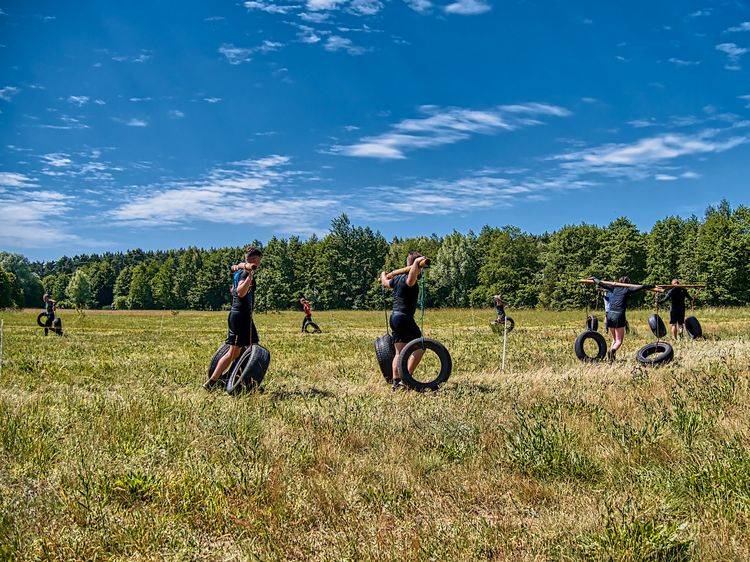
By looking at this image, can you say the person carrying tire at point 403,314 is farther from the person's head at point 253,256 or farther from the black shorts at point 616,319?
the black shorts at point 616,319

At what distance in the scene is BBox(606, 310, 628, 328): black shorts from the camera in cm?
1298

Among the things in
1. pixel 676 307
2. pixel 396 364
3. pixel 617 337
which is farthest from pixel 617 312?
pixel 676 307

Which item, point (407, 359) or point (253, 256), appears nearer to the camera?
point (253, 256)

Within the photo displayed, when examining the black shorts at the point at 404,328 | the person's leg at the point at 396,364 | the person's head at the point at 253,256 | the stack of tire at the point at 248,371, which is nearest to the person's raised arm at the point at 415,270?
the black shorts at the point at 404,328

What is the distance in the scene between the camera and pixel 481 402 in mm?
7723

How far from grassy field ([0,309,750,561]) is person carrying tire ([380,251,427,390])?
0.93m

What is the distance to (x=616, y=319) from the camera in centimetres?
1304

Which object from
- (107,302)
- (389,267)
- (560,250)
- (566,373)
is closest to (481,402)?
(566,373)

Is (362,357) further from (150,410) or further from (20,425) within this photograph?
(20,425)

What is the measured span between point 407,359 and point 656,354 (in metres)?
6.49

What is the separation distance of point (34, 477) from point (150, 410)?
2062mm

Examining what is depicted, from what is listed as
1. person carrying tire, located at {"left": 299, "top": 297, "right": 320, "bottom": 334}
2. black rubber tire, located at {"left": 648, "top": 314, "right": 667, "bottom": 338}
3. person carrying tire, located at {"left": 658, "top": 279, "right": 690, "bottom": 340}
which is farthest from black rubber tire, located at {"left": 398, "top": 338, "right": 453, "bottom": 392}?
person carrying tire, located at {"left": 299, "top": 297, "right": 320, "bottom": 334}

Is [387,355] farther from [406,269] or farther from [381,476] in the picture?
[381,476]

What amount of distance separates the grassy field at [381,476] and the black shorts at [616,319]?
4.94m
